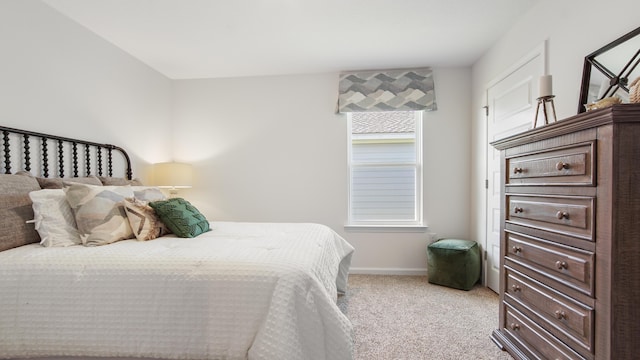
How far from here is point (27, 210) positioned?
1.62 meters

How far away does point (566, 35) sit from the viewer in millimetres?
1814

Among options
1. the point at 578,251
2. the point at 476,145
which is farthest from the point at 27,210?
the point at 476,145

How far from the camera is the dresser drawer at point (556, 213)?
115 centimetres

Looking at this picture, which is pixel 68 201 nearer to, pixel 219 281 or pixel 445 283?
pixel 219 281

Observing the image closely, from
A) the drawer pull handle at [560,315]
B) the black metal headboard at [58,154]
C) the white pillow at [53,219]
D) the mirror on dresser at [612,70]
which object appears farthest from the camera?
the black metal headboard at [58,154]

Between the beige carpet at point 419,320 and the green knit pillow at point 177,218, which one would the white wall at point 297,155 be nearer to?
the beige carpet at point 419,320

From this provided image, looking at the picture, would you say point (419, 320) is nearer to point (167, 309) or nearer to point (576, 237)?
point (576, 237)

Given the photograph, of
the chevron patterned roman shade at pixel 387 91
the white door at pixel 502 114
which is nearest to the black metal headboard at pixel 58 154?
the chevron patterned roman shade at pixel 387 91

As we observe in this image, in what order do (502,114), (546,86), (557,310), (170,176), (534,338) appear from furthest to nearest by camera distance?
(170,176)
(502,114)
(546,86)
(534,338)
(557,310)

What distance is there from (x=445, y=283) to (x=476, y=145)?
151 centimetres

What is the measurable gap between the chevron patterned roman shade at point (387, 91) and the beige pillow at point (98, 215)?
92.9 inches

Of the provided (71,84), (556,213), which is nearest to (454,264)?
(556,213)

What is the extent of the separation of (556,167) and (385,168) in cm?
210

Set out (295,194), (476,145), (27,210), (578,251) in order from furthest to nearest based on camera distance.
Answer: (295,194) < (476,145) < (27,210) < (578,251)
